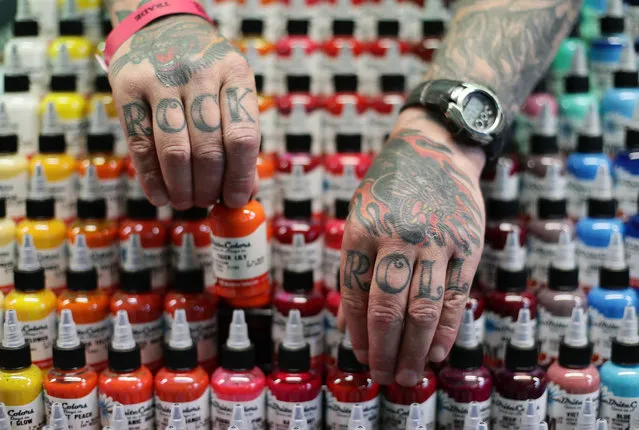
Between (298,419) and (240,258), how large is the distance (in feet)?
0.79

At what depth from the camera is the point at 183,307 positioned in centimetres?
134

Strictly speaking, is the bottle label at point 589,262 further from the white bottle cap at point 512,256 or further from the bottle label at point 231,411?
the bottle label at point 231,411

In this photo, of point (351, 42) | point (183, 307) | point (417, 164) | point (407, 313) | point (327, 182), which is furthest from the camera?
point (351, 42)

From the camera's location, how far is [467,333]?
1.23 metres

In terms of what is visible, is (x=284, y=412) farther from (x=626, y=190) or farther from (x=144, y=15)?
(x=626, y=190)

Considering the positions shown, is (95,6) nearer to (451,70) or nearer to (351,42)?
(351,42)

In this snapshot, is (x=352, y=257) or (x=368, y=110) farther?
(x=368, y=110)

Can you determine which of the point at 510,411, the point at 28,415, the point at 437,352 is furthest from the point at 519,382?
the point at 28,415

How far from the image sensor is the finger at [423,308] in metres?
1.08

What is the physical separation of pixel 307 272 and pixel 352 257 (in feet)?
0.80

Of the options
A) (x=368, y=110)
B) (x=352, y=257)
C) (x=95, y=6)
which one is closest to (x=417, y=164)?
(x=352, y=257)

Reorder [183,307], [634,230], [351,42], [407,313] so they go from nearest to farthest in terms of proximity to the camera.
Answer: [407,313] → [183,307] → [634,230] → [351,42]

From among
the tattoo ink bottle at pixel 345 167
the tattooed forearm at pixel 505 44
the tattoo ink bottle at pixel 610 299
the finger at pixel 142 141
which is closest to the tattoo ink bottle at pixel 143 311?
the finger at pixel 142 141

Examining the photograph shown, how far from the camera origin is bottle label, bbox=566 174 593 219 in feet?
5.08
